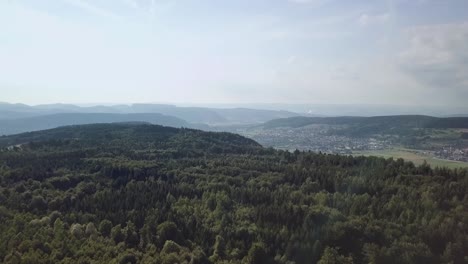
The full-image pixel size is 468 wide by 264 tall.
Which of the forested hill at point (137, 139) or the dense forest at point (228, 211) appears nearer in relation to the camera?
the dense forest at point (228, 211)

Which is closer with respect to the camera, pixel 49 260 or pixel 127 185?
pixel 49 260

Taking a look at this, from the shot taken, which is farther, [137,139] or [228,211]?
[137,139]

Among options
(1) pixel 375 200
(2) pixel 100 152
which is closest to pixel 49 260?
(1) pixel 375 200

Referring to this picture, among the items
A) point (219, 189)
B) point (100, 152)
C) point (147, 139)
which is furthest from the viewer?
point (147, 139)

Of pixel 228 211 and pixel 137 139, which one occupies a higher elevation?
pixel 137 139

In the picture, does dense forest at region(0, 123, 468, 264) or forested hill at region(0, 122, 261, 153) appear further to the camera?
forested hill at region(0, 122, 261, 153)

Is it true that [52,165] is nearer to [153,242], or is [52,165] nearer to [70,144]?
[70,144]

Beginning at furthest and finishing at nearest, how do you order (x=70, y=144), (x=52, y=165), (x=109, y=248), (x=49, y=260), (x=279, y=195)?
(x=70, y=144), (x=52, y=165), (x=279, y=195), (x=109, y=248), (x=49, y=260)

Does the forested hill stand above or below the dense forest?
above
